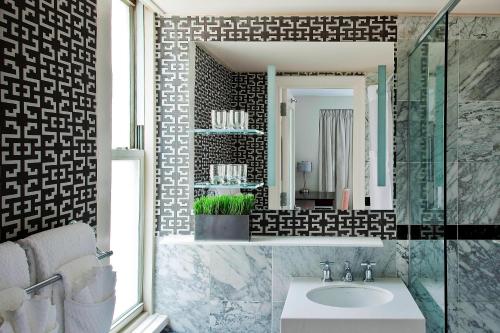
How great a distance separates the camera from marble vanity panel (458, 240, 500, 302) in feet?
9.16

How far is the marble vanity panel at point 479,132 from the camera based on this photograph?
2.79 metres

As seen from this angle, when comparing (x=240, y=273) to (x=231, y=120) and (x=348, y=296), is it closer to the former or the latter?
(x=348, y=296)

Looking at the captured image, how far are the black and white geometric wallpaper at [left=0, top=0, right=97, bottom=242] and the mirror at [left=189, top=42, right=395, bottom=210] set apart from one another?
0.96 m

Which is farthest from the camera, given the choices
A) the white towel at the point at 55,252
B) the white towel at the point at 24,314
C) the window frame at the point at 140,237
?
the window frame at the point at 140,237

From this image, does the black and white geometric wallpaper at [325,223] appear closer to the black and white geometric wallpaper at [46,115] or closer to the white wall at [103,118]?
the white wall at [103,118]

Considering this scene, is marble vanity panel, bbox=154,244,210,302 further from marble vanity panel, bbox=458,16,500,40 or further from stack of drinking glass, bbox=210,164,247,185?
marble vanity panel, bbox=458,16,500,40

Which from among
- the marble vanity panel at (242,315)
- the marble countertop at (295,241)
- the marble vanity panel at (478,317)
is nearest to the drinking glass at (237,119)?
the marble countertop at (295,241)

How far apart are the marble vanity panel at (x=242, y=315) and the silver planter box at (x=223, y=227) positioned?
0.36m

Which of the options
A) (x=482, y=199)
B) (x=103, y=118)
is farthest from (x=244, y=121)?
(x=482, y=199)

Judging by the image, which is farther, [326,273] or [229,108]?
[229,108]

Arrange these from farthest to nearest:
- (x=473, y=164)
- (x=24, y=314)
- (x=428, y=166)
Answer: (x=473, y=164) → (x=428, y=166) → (x=24, y=314)

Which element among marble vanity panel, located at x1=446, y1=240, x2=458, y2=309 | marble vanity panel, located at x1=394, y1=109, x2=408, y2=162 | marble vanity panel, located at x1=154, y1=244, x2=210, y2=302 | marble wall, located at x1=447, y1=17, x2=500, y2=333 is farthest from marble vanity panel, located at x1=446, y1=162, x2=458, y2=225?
marble vanity panel, located at x1=154, y1=244, x2=210, y2=302

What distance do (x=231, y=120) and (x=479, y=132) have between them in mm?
1355

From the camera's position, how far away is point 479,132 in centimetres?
279
